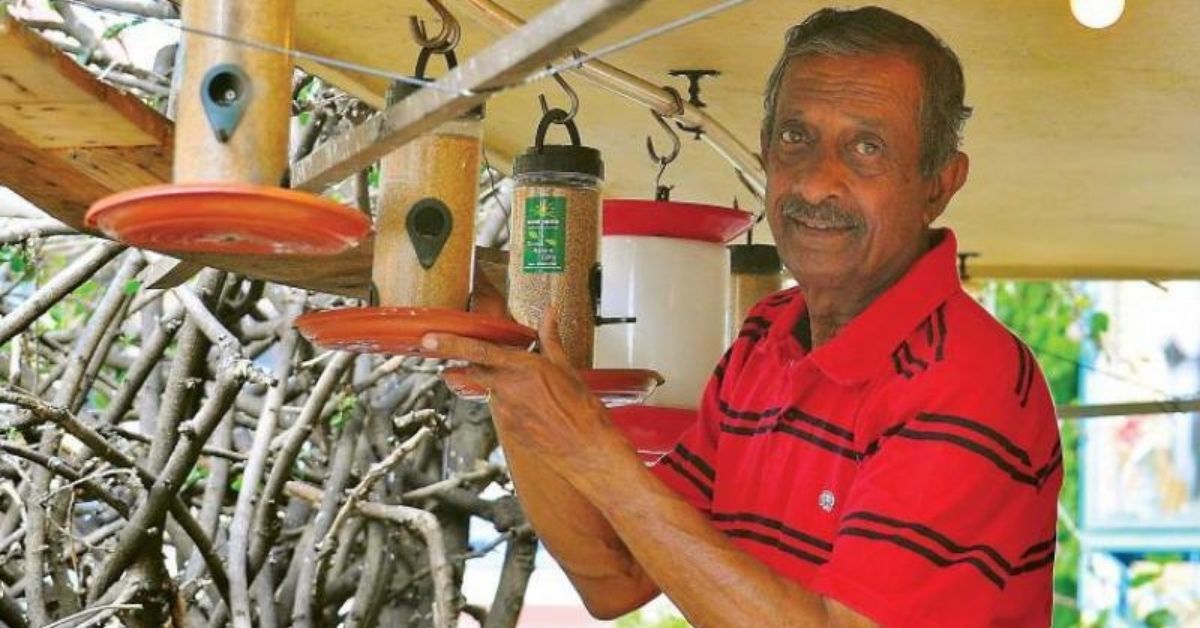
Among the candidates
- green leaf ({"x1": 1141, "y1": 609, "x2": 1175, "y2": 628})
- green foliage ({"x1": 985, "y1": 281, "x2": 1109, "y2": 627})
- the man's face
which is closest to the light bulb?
the man's face

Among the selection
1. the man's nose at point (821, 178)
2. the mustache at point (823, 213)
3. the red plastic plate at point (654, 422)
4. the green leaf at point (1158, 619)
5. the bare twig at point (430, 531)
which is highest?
the man's nose at point (821, 178)

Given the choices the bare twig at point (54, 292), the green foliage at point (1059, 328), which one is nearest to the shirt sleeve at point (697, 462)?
the bare twig at point (54, 292)

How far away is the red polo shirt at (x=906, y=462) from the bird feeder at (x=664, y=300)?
47 cm

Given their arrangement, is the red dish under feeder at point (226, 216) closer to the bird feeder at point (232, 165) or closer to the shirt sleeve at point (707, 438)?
the bird feeder at point (232, 165)

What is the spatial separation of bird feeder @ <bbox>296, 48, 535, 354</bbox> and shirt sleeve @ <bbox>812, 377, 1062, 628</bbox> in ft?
1.79

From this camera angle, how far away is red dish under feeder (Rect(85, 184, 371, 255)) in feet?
7.51

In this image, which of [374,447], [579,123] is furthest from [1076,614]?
[579,123]

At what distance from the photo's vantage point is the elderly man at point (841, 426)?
9.14ft

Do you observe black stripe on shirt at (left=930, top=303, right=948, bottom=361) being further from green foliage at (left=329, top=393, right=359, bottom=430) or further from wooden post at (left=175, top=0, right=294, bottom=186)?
green foliage at (left=329, top=393, right=359, bottom=430)

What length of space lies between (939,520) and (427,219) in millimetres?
853

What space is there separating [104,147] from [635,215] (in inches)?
53.8

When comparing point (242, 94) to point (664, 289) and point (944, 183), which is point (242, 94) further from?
point (664, 289)

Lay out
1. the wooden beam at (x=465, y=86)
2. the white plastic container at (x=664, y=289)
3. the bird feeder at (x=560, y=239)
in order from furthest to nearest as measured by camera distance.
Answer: the white plastic container at (x=664, y=289) → the bird feeder at (x=560, y=239) → the wooden beam at (x=465, y=86)

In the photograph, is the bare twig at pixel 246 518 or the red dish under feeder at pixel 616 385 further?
the bare twig at pixel 246 518
